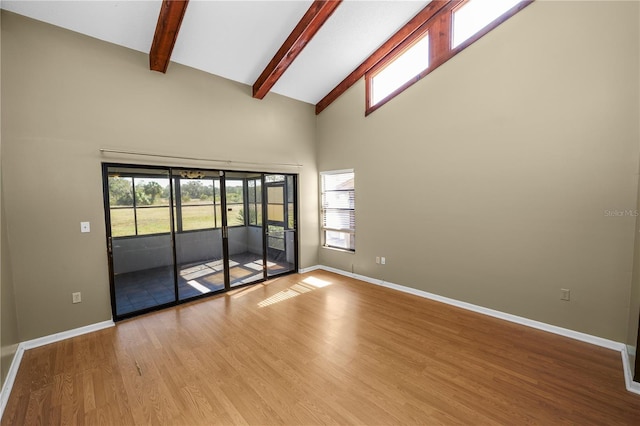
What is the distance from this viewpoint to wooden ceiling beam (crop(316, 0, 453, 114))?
3626 mm

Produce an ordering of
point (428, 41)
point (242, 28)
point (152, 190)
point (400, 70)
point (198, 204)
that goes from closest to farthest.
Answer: point (242, 28), point (152, 190), point (428, 41), point (198, 204), point (400, 70)

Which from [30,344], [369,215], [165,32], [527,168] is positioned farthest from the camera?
[369,215]

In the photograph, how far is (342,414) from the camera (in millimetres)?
1918

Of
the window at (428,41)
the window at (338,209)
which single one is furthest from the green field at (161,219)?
the window at (428,41)

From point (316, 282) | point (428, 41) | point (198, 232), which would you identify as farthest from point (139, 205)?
point (428, 41)

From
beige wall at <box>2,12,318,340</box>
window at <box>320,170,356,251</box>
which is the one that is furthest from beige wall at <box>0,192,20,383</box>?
window at <box>320,170,356,251</box>

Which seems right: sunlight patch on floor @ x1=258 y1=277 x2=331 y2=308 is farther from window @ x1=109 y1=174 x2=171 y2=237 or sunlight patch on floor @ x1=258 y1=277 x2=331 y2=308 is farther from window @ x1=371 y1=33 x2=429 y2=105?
window @ x1=371 y1=33 x2=429 y2=105

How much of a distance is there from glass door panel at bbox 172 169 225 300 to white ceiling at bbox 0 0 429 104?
1.65 meters

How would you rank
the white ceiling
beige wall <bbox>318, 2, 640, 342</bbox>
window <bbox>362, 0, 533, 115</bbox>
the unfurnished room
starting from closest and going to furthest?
the unfurnished room, beige wall <bbox>318, 2, 640, 342</bbox>, the white ceiling, window <bbox>362, 0, 533, 115</bbox>

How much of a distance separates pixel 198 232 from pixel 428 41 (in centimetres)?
447

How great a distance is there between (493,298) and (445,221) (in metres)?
1.14

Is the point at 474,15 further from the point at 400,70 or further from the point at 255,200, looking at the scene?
the point at 255,200

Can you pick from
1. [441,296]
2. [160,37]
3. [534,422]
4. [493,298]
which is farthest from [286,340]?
[160,37]

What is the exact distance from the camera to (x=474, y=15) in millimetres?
3420
